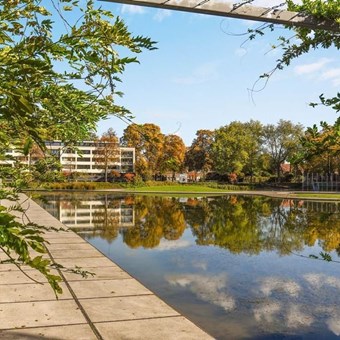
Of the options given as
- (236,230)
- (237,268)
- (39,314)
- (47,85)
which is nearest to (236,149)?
(236,230)

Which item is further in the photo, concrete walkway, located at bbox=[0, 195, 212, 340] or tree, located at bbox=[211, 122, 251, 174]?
tree, located at bbox=[211, 122, 251, 174]

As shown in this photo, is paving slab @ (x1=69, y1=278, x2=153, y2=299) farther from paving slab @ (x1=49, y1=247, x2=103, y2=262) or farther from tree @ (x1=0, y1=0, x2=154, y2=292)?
tree @ (x1=0, y1=0, x2=154, y2=292)

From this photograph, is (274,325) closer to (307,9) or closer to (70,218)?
(307,9)

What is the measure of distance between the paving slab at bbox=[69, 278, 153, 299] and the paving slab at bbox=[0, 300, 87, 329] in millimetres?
591

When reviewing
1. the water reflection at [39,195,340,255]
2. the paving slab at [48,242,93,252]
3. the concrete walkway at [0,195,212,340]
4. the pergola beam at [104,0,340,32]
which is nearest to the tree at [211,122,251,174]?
the water reflection at [39,195,340,255]

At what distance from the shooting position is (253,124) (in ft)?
305

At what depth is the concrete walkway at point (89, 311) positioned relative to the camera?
593 centimetres

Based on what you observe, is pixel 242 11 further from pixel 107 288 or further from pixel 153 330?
pixel 107 288

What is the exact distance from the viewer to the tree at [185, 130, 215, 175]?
101 meters

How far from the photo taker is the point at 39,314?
6.64m

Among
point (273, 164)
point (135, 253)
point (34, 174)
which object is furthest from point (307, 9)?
point (273, 164)

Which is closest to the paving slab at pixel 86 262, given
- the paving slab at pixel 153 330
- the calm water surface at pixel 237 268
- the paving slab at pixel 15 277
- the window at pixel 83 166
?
the calm water surface at pixel 237 268

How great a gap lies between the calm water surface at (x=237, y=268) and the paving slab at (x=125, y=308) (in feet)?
2.49

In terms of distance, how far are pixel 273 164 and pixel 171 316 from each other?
87712 mm
